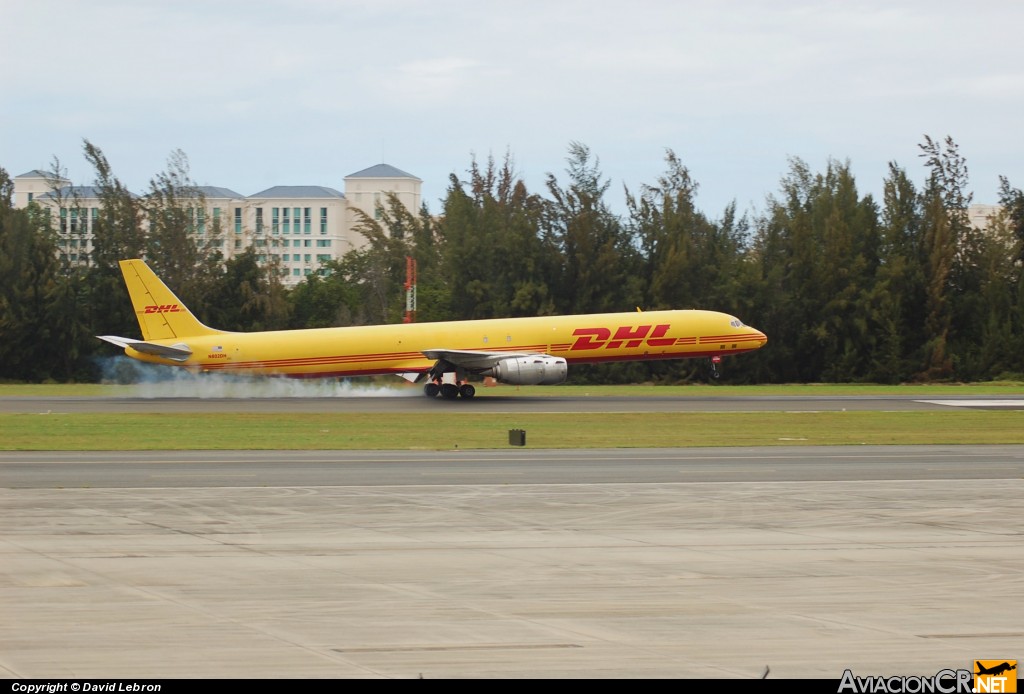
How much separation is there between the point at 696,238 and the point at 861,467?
65.0 m

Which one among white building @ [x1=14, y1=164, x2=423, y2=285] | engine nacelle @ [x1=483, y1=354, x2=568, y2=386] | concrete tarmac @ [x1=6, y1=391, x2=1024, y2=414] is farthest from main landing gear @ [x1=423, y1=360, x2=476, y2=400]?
white building @ [x1=14, y1=164, x2=423, y2=285]

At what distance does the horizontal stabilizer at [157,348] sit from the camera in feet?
169

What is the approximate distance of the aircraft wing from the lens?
51.1m

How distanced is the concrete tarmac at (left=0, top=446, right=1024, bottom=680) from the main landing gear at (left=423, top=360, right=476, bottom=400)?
28.6 metres

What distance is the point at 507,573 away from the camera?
13055 mm

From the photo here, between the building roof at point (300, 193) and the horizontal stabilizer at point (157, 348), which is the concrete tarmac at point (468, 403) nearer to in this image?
the horizontal stabilizer at point (157, 348)

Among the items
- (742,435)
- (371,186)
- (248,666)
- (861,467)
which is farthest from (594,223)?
(371,186)

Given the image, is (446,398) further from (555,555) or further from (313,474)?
(555,555)

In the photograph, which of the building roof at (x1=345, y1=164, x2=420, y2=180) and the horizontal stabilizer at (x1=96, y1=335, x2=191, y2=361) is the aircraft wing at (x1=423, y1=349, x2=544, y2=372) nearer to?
the horizontal stabilizer at (x1=96, y1=335, x2=191, y2=361)

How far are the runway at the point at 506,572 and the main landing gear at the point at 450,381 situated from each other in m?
28.2

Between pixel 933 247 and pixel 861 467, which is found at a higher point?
pixel 933 247

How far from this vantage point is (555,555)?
46.8 ft

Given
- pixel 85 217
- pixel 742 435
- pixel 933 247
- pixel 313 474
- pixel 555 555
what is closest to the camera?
pixel 555 555

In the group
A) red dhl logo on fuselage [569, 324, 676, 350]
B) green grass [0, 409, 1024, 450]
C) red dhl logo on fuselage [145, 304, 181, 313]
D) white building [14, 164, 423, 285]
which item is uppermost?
white building [14, 164, 423, 285]
